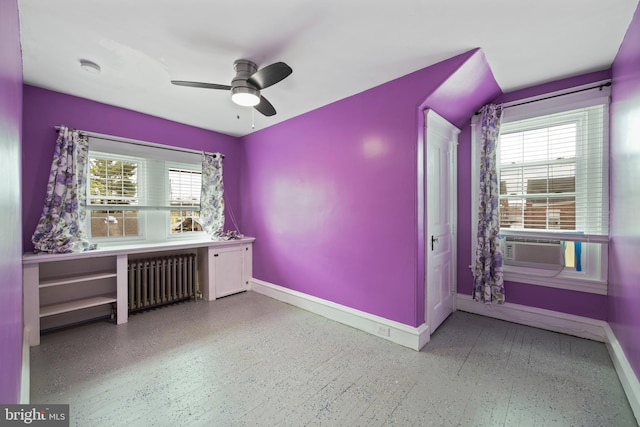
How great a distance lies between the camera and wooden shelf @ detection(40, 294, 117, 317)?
2.58 meters

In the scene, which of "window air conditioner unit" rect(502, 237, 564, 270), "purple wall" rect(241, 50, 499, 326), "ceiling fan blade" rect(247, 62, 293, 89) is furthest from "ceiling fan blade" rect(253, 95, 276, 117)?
"window air conditioner unit" rect(502, 237, 564, 270)

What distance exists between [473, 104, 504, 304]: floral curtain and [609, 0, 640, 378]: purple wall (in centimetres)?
84

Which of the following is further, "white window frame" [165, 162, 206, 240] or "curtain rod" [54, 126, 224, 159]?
"white window frame" [165, 162, 206, 240]

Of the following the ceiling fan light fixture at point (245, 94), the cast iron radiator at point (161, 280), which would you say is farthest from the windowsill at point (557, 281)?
the cast iron radiator at point (161, 280)

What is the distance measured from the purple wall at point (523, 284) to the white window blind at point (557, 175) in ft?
0.93

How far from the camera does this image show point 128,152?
3.27 m

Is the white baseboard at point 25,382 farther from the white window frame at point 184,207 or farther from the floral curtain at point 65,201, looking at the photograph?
the white window frame at point 184,207

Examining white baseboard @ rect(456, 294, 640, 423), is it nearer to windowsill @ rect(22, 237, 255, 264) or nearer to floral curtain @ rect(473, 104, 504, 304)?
floral curtain @ rect(473, 104, 504, 304)

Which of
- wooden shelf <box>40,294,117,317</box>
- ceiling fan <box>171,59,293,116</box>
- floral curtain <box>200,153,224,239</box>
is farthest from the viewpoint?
floral curtain <box>200,153,224,239</box>

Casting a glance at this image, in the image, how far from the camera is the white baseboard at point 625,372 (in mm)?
1610

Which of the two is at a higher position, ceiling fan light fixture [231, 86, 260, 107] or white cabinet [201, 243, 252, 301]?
ceiling fan light fixture [231, 86, 260, 107]

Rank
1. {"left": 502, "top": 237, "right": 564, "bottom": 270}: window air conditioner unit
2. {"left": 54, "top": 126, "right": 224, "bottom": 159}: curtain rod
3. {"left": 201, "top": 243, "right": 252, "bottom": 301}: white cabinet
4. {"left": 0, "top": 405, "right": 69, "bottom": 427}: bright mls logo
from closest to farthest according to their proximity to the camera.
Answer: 1. {"left": 0, "top": 405, "right": 69, "bottom": 427}: bright mls logo
2. {"left": 502, "top": 237, "right": 564, "bottom": 270}: window air conditioner unit
3. {"left": 54, "top": 126, "right": 224, "bottom": 159}: curtain rod
4. {"left": 201, "top": 243, "right": 252, "bottom": 301}: white cabinet

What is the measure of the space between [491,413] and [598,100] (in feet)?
9.47

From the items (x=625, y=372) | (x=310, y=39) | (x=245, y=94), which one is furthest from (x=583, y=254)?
(x=245, y=94)
